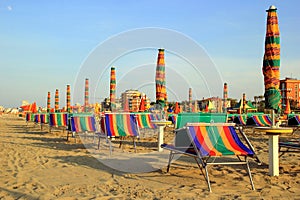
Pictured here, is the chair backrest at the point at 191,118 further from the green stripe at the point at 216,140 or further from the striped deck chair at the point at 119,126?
the green stripe at the point at 216,140

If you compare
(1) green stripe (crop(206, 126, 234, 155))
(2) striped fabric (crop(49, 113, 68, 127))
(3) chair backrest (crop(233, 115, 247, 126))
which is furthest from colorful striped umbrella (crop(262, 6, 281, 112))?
(2) striped fabric (crop(49, 113, 68, 127))

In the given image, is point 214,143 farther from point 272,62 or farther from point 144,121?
point 144,121

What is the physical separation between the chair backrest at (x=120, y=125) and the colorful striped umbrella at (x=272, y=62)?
248 centimetres

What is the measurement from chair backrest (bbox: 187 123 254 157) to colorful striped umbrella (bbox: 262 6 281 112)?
1409mm

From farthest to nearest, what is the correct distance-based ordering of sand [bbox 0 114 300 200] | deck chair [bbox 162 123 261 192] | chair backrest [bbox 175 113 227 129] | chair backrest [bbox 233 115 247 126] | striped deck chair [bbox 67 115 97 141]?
1. chair backrest [bbox 233 115 247 126]
2. striped deck chair [bbox 67 115 97 141]
3. chair backrest [bbox 175 113 227 129]
4. deck chair [bbox 162 123 261 192]
5. sand [bbox 0 114 300 200]

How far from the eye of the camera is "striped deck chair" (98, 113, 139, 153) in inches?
234

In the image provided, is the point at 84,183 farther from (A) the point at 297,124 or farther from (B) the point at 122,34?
(A) the point at 297,124

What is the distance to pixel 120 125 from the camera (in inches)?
244

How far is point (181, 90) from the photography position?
9.37m

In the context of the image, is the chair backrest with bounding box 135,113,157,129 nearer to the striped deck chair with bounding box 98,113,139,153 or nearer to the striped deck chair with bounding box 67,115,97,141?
Result: the striped deck chair with bounding box 67,115,97,141

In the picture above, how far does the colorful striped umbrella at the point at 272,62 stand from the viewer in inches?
192

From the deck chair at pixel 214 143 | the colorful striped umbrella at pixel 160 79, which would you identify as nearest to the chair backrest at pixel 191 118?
the colorful striped umbrella at pixel 160 79

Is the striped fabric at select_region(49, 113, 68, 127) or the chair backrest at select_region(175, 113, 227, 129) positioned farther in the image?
the striped fabric at select_region(49, 113, 68, 127)

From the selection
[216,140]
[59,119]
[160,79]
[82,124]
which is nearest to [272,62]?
[216,140]
